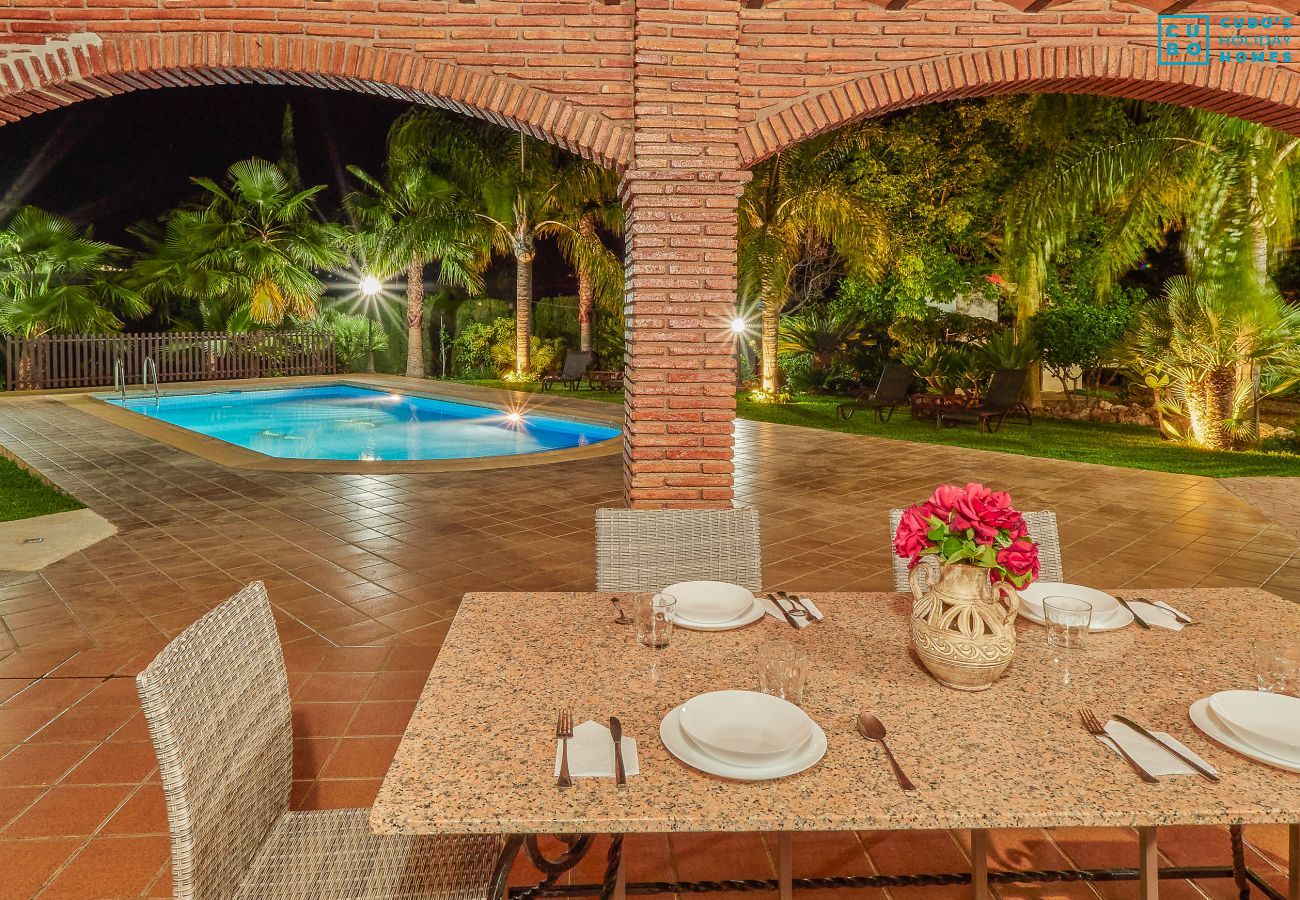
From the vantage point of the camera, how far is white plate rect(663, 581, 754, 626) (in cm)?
207

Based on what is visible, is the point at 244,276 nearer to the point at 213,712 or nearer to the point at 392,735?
the point at 392,735

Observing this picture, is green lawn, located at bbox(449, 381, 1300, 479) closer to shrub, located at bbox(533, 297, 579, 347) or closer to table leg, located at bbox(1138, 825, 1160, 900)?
shrub, located at bbox(533, 297, 579, 347)

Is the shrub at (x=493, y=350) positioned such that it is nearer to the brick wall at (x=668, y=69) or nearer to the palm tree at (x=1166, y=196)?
the palm tree at (x=1166, y=196)

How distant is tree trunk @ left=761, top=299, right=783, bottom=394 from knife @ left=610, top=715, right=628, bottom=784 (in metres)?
Answer: 12.9

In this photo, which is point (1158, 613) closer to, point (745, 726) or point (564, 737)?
point (745, 726)

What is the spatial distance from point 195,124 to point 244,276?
770 centimetres

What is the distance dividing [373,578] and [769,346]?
425 inches

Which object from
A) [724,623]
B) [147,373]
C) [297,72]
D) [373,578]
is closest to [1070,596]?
[724,623]

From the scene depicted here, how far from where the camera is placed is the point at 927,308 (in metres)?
15.3

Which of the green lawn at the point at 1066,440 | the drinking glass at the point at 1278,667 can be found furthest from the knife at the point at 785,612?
the green lawn at the point at 1066,440

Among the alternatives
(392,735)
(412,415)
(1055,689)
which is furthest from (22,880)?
(412,415)

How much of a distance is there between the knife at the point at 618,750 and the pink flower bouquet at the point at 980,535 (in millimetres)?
706

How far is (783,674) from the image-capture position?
162cm

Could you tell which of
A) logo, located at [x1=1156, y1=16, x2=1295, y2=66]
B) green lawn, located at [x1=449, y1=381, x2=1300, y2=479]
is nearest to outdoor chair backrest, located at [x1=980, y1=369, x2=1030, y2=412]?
green lawn, located at [x1=449, y1=381, x2=1300, y2=479]
